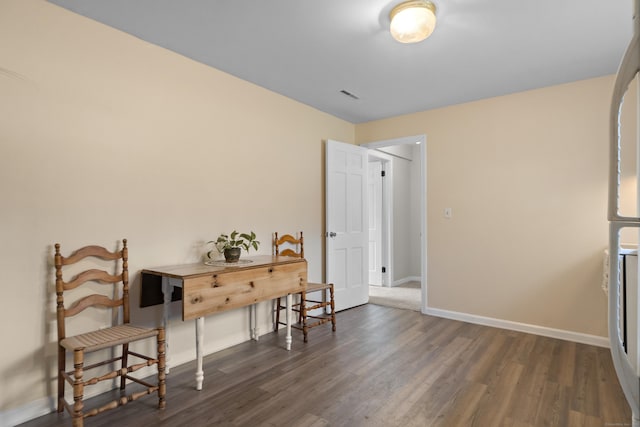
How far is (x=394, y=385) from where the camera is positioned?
7.67 ft

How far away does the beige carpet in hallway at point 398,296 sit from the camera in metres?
4.46

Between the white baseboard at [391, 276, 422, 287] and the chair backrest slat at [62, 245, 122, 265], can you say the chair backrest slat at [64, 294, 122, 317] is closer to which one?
the chair backrest slat at [62, 245, 122, 265]

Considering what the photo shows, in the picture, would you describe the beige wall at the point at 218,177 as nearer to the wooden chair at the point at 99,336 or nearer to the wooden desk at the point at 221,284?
the wooden chair at the point at 99,336

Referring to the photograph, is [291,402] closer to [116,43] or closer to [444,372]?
[444,372]

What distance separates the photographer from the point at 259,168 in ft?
11.0

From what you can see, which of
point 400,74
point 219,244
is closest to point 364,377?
point 219,244

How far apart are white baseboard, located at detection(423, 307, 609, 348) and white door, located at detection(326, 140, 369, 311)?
90 cm

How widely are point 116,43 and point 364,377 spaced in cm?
280

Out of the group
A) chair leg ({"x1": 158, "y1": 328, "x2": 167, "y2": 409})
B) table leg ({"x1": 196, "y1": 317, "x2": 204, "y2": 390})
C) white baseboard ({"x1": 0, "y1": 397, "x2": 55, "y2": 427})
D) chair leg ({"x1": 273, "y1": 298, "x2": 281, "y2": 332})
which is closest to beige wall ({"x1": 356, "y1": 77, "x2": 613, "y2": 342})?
chair leg ({"x1": 273, "y1": 298, "x2": 281, "y2": 332})

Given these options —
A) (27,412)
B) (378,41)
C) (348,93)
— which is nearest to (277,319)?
(27,412)

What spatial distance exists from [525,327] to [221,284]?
9.41 ft

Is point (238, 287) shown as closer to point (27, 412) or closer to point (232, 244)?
point (232, 244)

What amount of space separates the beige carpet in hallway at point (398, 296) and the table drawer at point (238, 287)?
5.97 ft

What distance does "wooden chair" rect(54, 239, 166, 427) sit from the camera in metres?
1.83
